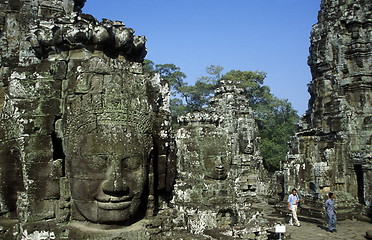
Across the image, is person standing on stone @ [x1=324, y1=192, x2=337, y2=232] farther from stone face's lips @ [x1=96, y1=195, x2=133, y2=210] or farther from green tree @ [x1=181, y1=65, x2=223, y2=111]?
green tree @ [x1=181, y1=65, x2=223, y2=111]

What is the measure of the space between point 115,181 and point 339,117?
38.9 feet

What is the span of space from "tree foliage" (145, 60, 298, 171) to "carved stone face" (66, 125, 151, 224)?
25116mm

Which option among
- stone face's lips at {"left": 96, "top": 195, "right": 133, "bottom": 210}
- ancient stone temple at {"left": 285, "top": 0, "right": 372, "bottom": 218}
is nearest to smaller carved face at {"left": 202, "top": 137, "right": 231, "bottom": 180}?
stone face's lips at {"left": 96, "top": 195, "right": 133, "bottom": 210}

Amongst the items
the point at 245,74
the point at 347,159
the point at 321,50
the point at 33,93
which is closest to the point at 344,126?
the point at 347,159

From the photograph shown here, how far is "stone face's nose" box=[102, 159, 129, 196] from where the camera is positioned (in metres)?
3.97

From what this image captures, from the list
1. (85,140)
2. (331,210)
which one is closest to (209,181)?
(331,210)

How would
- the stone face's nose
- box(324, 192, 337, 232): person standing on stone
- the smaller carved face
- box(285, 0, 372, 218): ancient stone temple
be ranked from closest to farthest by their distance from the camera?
the stone face's nose < the smaller carved face < box(324, 192, 337, 232): person standing on stone < box(285, 0, 372, 218): ancient stone temple

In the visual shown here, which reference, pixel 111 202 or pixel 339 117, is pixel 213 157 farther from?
pixel 339 117

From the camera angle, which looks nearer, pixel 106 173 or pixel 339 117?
pixel 106 173

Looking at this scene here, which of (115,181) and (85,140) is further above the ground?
(85,140)

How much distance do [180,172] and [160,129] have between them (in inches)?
162

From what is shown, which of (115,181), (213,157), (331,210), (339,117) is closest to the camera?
(115,181)

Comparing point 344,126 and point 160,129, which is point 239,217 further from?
point 344,126

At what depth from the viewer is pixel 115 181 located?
13.1 feet
